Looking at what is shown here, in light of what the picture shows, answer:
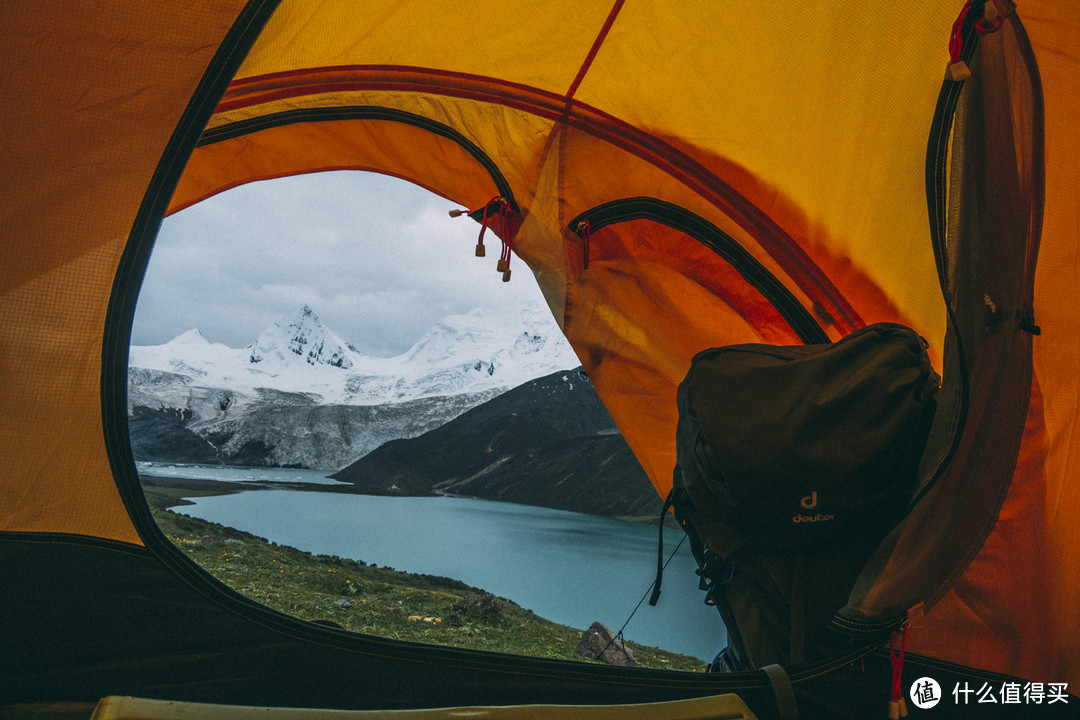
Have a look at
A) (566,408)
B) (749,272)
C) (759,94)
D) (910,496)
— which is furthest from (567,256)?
(566,408)

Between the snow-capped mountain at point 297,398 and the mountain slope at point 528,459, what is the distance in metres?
5.84

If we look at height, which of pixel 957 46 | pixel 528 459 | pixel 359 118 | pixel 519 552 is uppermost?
pixel 359 118

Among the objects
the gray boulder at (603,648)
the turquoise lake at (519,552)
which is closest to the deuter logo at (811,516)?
the turquoise lake at (519,552)

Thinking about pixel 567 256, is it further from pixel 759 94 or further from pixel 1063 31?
pixel 1063 31

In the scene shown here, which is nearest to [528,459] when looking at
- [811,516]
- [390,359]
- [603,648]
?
[603,648]

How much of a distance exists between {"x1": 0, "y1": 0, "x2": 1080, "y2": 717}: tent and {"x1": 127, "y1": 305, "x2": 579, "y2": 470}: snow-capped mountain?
0.27 metres

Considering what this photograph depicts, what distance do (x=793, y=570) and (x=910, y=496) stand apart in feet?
0.87

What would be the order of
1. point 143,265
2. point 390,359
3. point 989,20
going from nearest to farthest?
1. point 143,265
2. point 989,20
3. point 390,359

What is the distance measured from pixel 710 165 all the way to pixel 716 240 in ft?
0.82

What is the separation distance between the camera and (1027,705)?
1083 mm

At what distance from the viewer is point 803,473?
1102 mm

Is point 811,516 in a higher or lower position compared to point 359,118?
lower

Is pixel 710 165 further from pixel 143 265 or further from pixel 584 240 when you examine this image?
pixel 143 265

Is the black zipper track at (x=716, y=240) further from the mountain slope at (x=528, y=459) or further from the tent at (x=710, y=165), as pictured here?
the mountain slope at (x=528, y=459)
